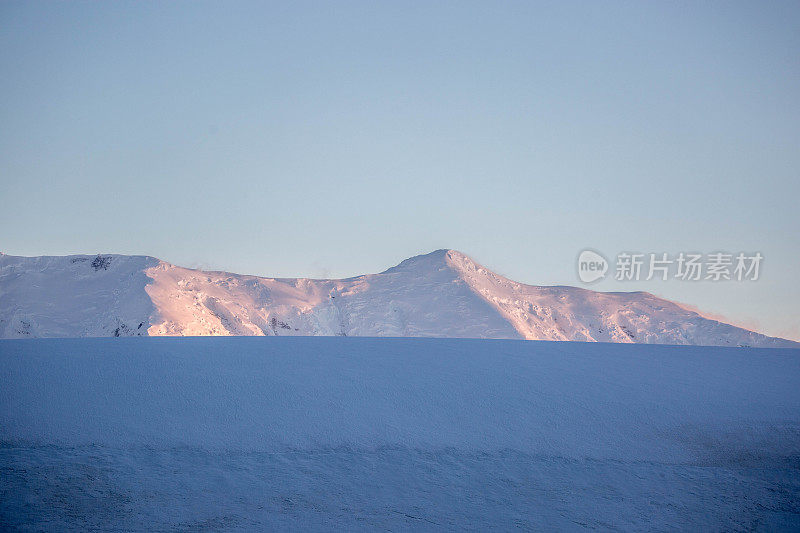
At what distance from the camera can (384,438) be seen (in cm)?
618

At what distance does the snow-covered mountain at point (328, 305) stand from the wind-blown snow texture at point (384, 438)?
3549 centimetres

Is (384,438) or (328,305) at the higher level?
(384,438)

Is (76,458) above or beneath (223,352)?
beneath

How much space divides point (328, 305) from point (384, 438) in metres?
52.3

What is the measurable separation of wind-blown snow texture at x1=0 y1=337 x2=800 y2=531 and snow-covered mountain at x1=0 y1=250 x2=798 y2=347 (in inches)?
1397

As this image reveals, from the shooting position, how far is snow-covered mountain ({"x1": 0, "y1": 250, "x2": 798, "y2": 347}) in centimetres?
4719

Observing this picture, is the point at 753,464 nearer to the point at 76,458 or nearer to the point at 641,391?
the point at 641,391

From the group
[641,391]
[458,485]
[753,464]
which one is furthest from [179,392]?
[753,464]

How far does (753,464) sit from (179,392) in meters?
6.15

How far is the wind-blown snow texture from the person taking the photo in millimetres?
4926

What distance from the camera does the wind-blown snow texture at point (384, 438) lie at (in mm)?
4926

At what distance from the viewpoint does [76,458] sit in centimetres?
546

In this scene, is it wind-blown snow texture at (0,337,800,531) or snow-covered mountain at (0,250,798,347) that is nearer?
wind-blown snow texture at (0,337,800,531)

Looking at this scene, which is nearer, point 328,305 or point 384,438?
point 384,438
